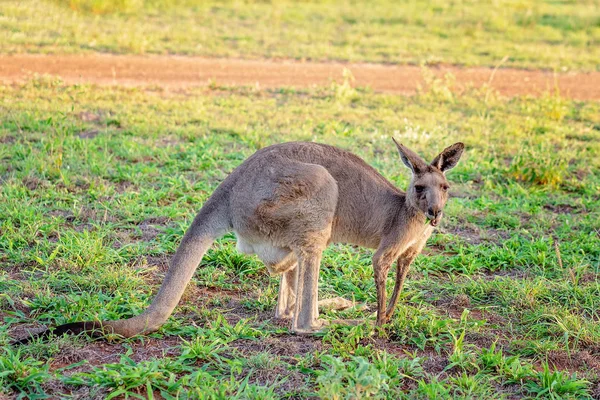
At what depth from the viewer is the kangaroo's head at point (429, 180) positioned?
13.1 feet

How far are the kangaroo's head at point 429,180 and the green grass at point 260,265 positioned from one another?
2.38 feet

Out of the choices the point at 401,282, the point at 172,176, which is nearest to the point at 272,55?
the point at 172,176

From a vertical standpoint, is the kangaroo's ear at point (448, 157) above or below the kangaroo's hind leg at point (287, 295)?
above

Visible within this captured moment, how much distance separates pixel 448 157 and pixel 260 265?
1.61 meters

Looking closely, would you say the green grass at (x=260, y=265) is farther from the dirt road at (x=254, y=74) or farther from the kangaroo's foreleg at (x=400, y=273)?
the dirt road at (x=254, y=74)

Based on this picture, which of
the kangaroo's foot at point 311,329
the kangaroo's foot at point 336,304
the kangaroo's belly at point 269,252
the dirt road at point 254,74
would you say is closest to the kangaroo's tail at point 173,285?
the kangaroo's belly at point 269,252

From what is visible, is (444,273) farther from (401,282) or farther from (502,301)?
(401,282)

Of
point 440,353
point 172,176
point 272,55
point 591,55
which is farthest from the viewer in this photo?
point 591,55

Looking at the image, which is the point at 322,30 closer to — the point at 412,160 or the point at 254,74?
the point at 254,74

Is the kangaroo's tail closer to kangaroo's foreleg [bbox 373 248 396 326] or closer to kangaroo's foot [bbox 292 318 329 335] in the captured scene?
kangaroo's foot [bbox 292 318 329 335]

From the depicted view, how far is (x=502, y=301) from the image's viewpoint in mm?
4652

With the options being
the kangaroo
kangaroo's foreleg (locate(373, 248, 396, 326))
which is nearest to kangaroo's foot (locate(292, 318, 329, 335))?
the kangaroo

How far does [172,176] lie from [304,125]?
6.73 feet

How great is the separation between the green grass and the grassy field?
9.81 ft
